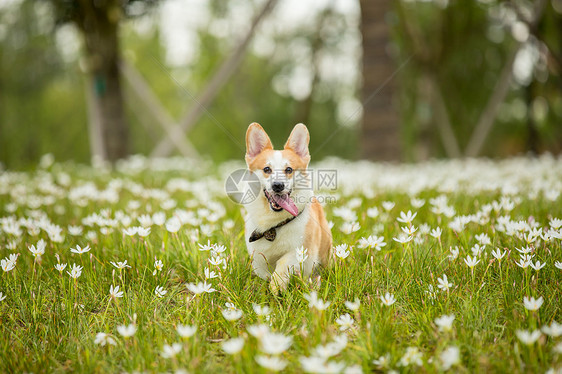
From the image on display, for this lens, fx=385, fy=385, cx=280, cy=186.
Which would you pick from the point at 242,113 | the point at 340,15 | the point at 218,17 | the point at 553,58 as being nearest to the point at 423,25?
the point at 340,15

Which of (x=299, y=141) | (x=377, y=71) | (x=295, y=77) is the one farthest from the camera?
(x=295, y=77)

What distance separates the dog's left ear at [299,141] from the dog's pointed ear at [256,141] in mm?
168

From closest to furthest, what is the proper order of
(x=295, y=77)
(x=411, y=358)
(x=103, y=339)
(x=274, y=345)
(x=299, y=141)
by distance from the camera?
1. (x=274, y=345)
2. (x=411, y=358)
3. (x=103, y=339)
4. (x=299, y=141)
5. (x=295, y=77)

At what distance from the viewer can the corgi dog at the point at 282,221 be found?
258 centimetres

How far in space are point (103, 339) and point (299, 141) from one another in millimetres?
1841

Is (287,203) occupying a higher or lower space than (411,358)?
higher

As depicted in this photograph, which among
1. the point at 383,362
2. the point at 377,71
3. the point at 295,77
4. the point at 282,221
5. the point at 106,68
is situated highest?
the point at 295,77

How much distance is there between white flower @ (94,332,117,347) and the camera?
6.46 feet

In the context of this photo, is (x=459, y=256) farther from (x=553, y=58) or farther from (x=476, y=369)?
(x=553, y=58)

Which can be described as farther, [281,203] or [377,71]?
[377,71]

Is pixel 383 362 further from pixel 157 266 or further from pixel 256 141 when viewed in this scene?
pixel 256 141

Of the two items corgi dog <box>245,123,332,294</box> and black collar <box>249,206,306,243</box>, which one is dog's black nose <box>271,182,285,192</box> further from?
black collar <box>249,206,306,243</box>

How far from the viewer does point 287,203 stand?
2605 mm

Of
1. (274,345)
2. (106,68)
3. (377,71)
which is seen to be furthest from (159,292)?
(106,68)
